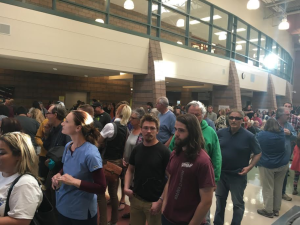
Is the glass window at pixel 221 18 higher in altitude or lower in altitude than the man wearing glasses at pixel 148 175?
higher

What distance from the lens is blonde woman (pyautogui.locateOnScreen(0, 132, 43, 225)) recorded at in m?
1.31

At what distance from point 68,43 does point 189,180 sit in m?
6.29

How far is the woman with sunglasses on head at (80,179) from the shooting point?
1.77 metres

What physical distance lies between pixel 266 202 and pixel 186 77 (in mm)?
7161

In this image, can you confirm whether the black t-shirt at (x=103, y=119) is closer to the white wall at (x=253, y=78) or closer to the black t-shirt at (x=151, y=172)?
the black t-shirt at (x=151, y=172)

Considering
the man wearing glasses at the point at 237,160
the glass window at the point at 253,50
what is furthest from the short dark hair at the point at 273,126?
the glass window at the point at 253,50

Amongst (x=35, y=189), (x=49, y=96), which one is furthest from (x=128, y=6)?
(x=35, y=189)

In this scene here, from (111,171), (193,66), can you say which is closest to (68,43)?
(111,171)

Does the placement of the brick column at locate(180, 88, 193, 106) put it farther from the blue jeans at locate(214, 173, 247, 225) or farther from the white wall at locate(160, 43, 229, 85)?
the blue jeans at locate(214, 173, 247, 225)

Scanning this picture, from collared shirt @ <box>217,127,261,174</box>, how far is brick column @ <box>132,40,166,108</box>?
5.42 metres

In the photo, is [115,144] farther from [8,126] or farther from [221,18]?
[221,18]

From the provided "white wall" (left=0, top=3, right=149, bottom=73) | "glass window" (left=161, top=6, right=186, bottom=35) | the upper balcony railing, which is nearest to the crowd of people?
"white wall" (left=0, top=3, right=149, bottom=73)

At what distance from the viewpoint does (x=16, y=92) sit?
10.4 meters

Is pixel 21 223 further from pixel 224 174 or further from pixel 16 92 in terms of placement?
pixel 16 92
